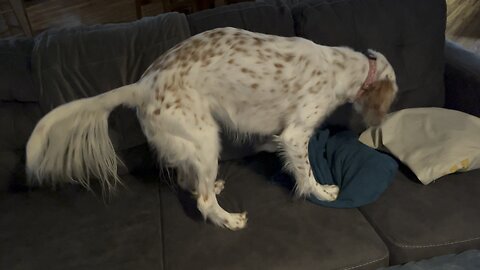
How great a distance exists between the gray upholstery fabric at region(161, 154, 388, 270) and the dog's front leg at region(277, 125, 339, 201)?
69mm

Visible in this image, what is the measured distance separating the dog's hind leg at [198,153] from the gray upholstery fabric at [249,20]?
1.74 ft

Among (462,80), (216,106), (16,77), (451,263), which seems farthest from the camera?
(462,80)

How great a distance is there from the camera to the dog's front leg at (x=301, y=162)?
1895 millimetres

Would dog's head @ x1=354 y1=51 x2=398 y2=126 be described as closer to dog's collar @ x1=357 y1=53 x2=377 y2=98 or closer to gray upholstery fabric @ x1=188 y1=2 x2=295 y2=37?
dog's collar @ x1=357 y1=53 x2=377 y2=98

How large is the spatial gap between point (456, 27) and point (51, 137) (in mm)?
4137

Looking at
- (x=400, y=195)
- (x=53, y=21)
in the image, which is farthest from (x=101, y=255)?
(x=53, y=21)

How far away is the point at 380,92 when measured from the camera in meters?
1.96

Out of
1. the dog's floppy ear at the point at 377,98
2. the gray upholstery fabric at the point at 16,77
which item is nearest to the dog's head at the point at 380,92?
the dog's floppy ear at the point at 377,98

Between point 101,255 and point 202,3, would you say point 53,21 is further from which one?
point 101,255

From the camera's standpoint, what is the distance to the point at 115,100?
5.46ft

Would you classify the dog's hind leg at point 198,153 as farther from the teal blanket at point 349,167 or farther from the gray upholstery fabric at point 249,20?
the gray upholstery fabric at point 249,20

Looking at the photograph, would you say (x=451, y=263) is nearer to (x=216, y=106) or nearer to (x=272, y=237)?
(x=272, y=237)

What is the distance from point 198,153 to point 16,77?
2.91 feet

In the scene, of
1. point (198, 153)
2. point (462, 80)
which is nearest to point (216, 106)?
point (198, 153)
